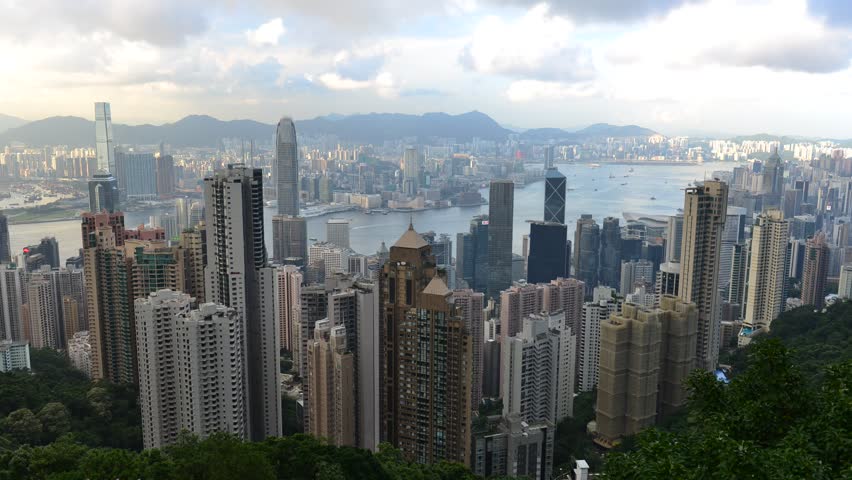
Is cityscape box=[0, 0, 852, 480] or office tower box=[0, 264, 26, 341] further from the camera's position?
office tower box=[0, 264, 26, 341]

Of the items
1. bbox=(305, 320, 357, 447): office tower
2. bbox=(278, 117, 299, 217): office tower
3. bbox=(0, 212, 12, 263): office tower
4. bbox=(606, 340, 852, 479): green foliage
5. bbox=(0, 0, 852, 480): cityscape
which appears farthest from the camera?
bbox=(278, 117, 299, 217): office tower

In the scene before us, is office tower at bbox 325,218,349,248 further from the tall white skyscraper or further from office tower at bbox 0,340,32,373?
office tower at bbox 0,340,32,373

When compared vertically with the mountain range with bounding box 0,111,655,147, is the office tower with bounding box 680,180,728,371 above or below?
below

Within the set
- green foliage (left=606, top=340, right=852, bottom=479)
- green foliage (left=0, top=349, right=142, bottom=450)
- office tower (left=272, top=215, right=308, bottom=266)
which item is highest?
green foliage (left=606, top=340, right=852, bottom=479)

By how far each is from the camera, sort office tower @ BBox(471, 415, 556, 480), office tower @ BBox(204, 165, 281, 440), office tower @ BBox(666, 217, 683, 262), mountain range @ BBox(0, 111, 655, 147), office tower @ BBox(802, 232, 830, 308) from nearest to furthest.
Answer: office tower @ BBox(471, 415, 556, 480), office tower @ BBox(204, 165, 281, 440), mountain range @ BBox(0, 111, 655, 147), office tower @ BBox(802, 232, 830, 308), office tower @ BBox(666, 217, 683, 262)

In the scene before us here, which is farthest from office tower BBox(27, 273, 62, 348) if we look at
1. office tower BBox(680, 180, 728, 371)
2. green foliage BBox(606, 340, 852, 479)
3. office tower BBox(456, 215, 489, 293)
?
green foliage BBox(606, 340, 852, 479)

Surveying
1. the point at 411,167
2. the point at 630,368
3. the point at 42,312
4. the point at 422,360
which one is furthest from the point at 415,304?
the point at 411,167
